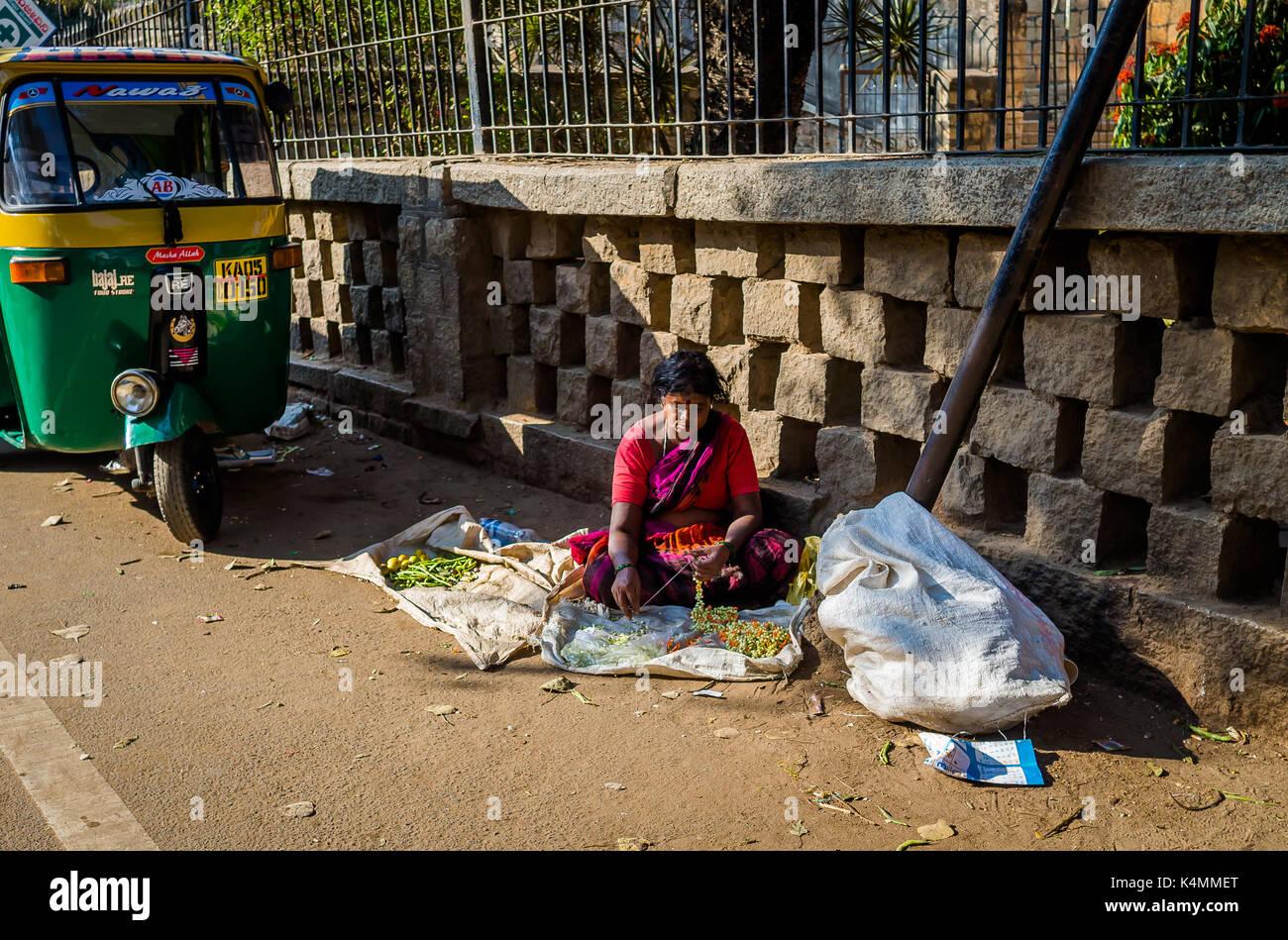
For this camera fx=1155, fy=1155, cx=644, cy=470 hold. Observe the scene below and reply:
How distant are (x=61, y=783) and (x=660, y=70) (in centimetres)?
555

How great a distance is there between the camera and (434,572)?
5203mm

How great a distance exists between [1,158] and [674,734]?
4.13 meters

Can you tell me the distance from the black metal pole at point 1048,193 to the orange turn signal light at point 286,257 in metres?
3.76

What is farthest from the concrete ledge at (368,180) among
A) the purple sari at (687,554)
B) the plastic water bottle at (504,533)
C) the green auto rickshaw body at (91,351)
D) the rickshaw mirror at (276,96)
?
the purple sari at (687,554)

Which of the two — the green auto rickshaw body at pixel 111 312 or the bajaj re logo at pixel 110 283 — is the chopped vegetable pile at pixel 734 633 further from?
the bajaj re logo at pixel 110 283

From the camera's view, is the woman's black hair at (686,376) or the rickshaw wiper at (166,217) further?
the rickshaw wiper at (166,217)

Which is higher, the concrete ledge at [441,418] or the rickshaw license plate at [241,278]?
the rickshaw license plate at [241,278]

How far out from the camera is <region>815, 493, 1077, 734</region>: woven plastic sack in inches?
135

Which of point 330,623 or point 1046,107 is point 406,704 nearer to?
point 330,623

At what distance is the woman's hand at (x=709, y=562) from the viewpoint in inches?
174

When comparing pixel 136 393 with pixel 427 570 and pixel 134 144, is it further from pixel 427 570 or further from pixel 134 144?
pixel 427 570

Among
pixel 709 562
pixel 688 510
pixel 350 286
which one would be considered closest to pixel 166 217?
pixel 350 286

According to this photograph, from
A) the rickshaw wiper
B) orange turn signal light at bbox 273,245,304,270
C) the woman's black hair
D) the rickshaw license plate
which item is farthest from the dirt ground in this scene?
orange turn signal light at bbox 273,245,304,270

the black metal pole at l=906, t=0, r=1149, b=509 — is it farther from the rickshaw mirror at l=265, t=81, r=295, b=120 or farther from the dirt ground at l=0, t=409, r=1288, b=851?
the rickshaw mirror at l=265, t=81, r=295, b=120
